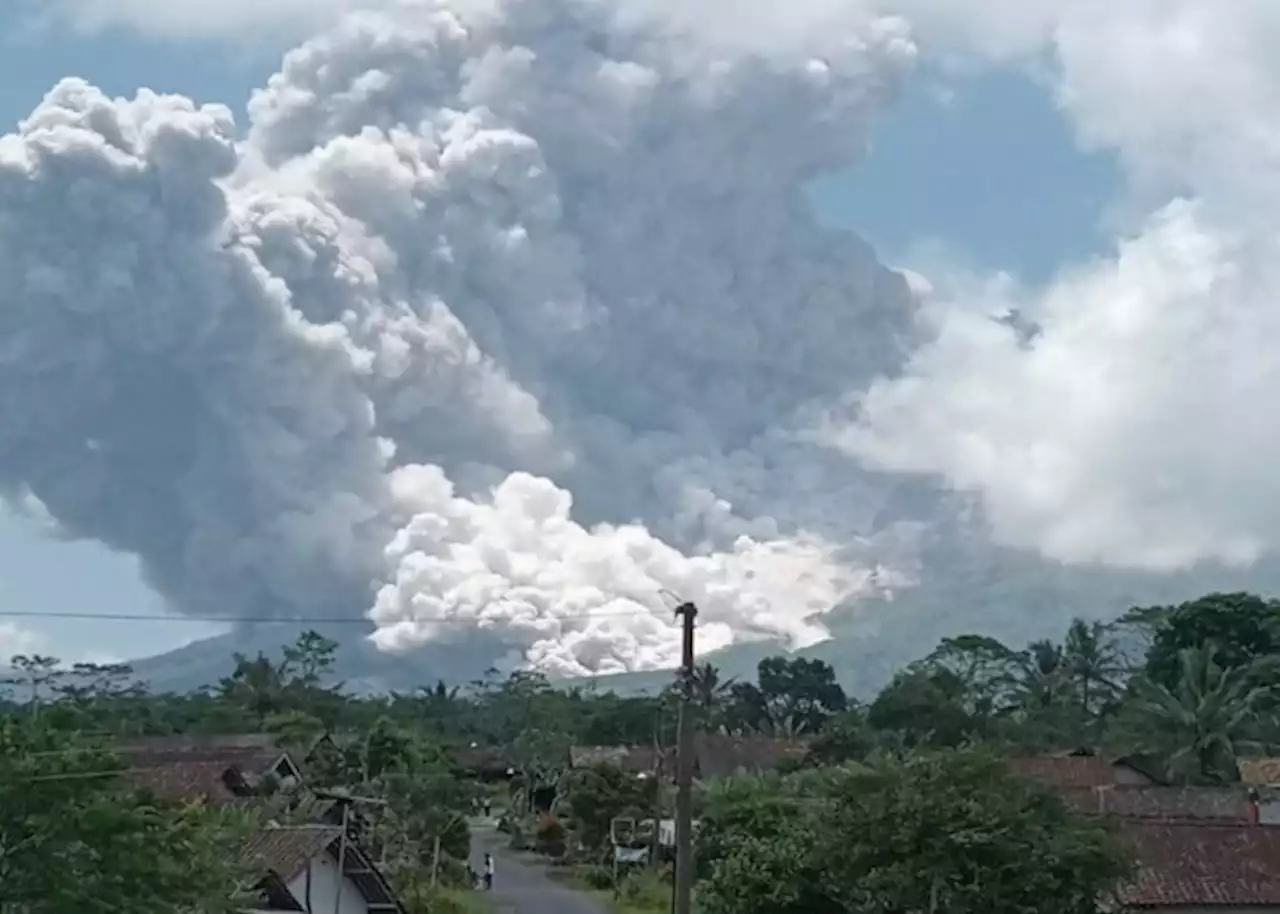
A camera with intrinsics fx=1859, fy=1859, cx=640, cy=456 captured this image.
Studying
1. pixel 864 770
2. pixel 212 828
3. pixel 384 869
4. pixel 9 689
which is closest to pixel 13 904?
pixel 212 828

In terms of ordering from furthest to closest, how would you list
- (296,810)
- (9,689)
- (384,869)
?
(9,689), (384,869), (296,810)

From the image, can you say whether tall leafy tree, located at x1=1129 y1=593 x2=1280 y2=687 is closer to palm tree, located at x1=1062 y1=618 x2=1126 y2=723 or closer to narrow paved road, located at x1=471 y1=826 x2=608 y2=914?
palm tree, located at x1=1062 y1=618 x2=1126 y2=723

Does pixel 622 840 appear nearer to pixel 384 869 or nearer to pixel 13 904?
pixel 384 869

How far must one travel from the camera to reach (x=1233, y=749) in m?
74.2

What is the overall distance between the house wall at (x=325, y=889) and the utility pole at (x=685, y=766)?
8874 millimetres

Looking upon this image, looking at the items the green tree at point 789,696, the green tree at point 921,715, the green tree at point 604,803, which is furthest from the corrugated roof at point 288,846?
the green tree at point 789,696

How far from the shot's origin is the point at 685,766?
30.4 metres

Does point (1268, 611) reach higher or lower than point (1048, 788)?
higher

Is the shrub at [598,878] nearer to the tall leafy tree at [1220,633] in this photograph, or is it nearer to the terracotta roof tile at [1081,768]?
the terracotta roof tile at [1081,768]

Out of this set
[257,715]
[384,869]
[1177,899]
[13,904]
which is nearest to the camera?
[13,904]

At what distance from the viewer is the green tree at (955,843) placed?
33.2 m

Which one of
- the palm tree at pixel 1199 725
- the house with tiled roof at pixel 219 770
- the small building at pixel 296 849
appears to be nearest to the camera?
the small building at pixel 296 849

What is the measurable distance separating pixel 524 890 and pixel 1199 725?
29.2 meters

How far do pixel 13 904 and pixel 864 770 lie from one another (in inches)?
677
